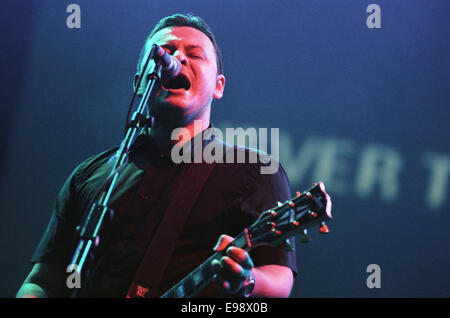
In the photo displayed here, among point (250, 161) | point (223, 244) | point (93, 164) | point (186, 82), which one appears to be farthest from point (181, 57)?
point (223, 244)

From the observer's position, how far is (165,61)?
1.21 m

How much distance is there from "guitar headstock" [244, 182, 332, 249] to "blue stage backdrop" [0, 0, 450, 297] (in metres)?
0.89

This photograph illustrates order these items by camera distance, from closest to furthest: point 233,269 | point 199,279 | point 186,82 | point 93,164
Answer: point 233,269 < point 199,279 < point 186,82 < point 93,164

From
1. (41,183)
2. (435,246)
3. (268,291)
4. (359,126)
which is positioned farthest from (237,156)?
(41,183)

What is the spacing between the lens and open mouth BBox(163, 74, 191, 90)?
1561mm

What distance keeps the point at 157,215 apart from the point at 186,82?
0.56 metres

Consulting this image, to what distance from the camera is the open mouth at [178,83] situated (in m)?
1.56

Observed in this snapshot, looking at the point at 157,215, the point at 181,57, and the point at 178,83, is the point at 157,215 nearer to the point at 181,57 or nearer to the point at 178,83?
the point at 178,83

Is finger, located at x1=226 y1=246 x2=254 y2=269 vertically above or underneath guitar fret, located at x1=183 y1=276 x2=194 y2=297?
above

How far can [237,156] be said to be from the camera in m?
1.55

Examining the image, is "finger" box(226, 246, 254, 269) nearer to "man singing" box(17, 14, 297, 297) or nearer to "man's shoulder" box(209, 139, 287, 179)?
"man singing" box(17, 14, 297, 297)

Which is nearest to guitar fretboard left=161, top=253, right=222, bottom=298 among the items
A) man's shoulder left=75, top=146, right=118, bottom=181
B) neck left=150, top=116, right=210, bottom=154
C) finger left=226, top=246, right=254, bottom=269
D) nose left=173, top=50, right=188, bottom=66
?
finger left=226, top=246, right=254, bottom=269

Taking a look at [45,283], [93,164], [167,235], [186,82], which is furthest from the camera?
[93,164]

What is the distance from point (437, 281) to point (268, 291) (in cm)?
120
